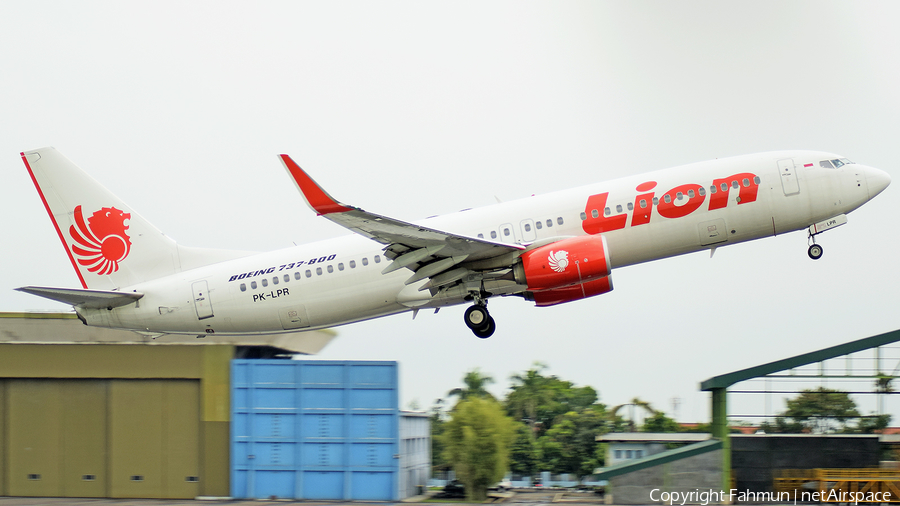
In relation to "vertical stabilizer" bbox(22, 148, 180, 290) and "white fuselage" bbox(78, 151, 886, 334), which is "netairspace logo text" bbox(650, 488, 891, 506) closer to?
"white fuselage" bbox(78, 151, 886, 334)

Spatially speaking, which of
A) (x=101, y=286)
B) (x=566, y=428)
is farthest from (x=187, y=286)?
(x=566, y=428)

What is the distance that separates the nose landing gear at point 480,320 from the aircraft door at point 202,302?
884 centimetres

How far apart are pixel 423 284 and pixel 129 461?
20677 mm

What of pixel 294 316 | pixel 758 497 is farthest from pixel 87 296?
pixel 758 497

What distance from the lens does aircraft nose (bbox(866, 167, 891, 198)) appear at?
2764cm

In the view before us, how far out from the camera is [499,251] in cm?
2694

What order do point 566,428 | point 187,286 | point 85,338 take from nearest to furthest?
point 187,286, point 85,338, point 566,428

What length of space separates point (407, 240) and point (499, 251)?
2.93 metres

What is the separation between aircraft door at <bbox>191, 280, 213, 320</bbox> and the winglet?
7.68 meters

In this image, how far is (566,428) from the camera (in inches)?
2685

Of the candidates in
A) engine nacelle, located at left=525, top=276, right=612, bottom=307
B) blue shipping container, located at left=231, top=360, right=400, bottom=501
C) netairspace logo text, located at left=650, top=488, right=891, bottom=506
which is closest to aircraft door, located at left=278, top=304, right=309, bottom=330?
engine nacelle, located at left=525, top=276, right=612, bottom=307

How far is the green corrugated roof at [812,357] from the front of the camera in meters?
32.3

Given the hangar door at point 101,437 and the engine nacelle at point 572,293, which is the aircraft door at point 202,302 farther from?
the hangar door at point 101,437

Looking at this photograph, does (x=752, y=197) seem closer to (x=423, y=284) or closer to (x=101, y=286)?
(x=423, y=284)
